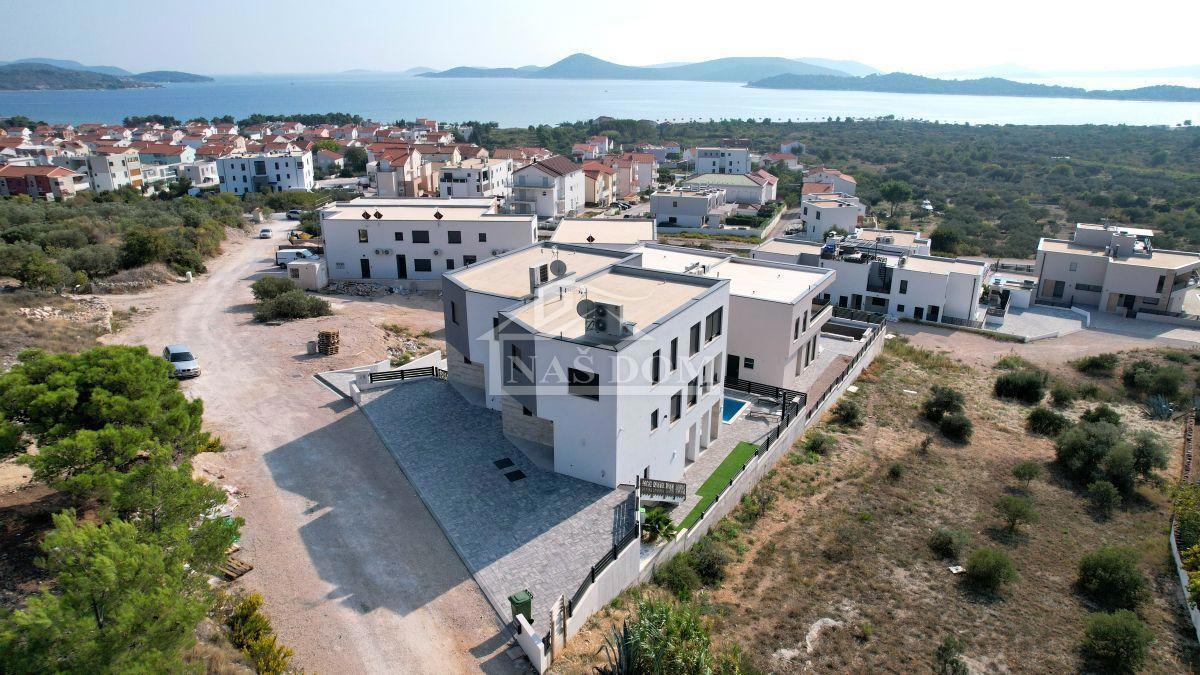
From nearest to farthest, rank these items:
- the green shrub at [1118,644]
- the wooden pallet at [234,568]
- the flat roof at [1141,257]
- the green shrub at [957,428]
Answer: the green shrub at [1118,644] < the wooden pallet at [234,568] < the green shrub at [957,428] < the flat roof at [1141,257]

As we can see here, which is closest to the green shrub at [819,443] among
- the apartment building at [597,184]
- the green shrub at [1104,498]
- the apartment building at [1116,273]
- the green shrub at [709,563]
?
the green shrub at [1104,498]

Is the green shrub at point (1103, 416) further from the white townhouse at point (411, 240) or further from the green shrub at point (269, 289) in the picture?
the green shrub at point (269, 289)

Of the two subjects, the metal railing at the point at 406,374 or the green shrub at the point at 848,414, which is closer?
the metal railing at the point at 406,374

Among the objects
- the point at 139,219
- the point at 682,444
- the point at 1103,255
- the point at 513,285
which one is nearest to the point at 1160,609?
the point at 682,444

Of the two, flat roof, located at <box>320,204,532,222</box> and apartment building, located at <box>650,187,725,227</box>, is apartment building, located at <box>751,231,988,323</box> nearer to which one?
flat roof, located at <box>320,204,532,222</box>

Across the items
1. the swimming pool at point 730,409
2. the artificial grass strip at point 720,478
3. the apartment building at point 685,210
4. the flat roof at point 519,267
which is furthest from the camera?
the apartment building at point 685,210

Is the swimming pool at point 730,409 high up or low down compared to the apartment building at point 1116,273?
down

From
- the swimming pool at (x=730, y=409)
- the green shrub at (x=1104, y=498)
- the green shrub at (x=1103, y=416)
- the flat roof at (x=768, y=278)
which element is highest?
the flat roof at (x=768, y=278)

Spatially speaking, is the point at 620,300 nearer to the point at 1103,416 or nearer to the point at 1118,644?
the point at 1118,644
